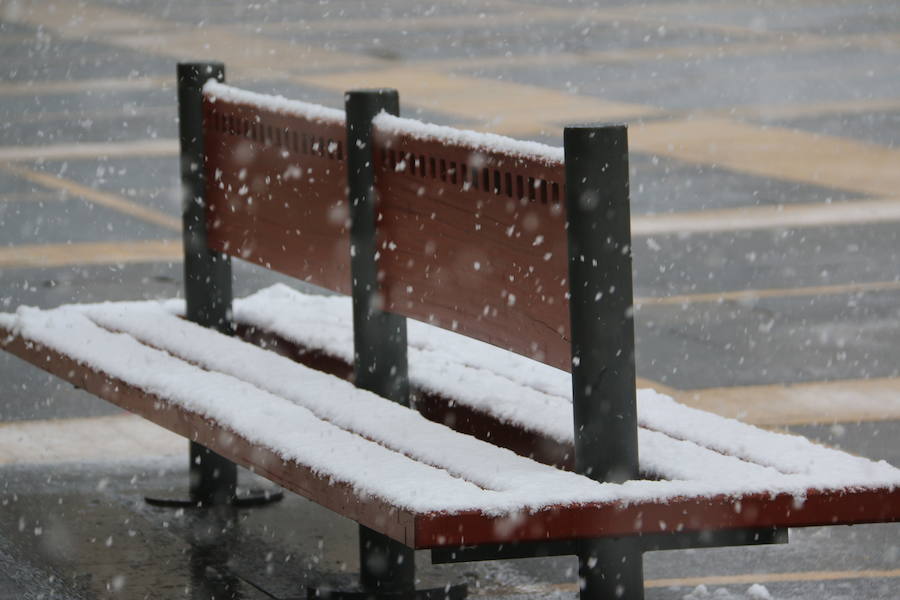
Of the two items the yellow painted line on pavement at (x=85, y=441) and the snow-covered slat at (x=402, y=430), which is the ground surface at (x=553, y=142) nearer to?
the yellow painted line on pavement at (x=85, y=441)

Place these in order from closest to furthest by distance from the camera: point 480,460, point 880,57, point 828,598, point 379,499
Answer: point 379,499
point 480,460
point 828,598
point 880,57

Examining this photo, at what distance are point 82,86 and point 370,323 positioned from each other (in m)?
16.0

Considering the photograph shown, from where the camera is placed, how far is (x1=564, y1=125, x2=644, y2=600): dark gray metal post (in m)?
4.48

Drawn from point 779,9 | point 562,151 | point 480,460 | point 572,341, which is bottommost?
point 779,9

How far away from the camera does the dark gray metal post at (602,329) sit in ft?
14.7

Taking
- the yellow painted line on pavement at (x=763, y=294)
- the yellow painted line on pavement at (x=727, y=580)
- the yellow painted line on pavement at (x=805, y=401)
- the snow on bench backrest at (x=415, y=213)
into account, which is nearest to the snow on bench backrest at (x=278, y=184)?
the snow on bench backrest at (x=415, y=213)

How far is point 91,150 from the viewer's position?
1633 cm

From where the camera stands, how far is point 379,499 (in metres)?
4.40

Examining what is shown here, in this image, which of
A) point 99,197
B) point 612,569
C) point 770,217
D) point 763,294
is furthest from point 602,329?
point 99,197

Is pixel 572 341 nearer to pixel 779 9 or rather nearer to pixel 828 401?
pixel 828 401

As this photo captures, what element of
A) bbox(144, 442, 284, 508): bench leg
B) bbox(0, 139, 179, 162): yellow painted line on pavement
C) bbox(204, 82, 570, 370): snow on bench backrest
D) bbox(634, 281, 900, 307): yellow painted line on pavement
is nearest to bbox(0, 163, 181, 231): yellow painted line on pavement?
bbox(0, 139, 179, 162): yellow painted line on pavement

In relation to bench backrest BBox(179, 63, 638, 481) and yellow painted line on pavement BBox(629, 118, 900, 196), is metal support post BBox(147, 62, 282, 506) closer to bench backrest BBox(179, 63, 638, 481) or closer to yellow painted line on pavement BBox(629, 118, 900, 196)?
bench backrest BBox(179, 63, 638, 481)

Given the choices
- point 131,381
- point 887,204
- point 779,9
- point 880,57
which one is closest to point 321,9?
point 779,9

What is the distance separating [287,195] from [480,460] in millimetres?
1726
